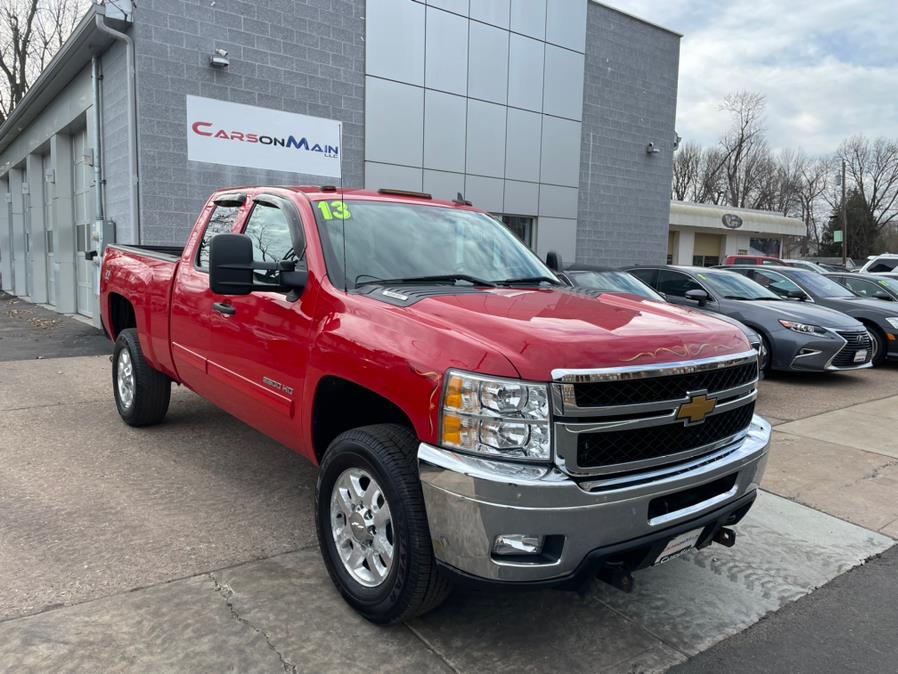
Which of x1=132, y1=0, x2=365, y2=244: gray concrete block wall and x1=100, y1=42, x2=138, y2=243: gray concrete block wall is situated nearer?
x1=132, y1=0, x2=365, y2=244: gray concrete block wall

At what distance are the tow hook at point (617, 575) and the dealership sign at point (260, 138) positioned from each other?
30.5ft

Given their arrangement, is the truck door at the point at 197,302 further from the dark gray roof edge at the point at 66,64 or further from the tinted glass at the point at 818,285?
the tinted glass at the point at 818,285

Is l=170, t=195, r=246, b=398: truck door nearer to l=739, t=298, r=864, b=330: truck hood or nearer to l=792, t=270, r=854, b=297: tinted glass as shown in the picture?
l=739, t=298, r=864, b=330: truck hood

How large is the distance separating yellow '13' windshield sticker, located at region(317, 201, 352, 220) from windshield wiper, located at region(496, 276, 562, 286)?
951mm

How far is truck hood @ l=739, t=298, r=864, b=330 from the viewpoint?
892 centimetres

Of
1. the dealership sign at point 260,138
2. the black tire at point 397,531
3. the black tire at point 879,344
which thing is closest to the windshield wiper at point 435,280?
the black tire at point 397,531

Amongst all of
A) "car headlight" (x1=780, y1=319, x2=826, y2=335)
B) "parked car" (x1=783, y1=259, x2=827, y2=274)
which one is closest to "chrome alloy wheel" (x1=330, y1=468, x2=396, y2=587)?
"car headlight" (x1=780, y1=319, x2=826, y2=335)

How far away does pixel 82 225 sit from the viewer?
14336 millimetres

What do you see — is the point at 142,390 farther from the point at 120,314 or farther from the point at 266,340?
the point at 266,340

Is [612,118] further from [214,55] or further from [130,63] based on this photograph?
[130,63]

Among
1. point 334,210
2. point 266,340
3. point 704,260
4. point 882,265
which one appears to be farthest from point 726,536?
point 704,260

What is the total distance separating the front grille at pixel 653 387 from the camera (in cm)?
250

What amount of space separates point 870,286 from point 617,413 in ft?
43.4

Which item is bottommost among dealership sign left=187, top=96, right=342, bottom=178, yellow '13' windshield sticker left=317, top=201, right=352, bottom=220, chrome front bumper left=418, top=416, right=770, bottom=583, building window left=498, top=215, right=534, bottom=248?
chrome front bumper left=418, top=416, right=770, bottom=583
